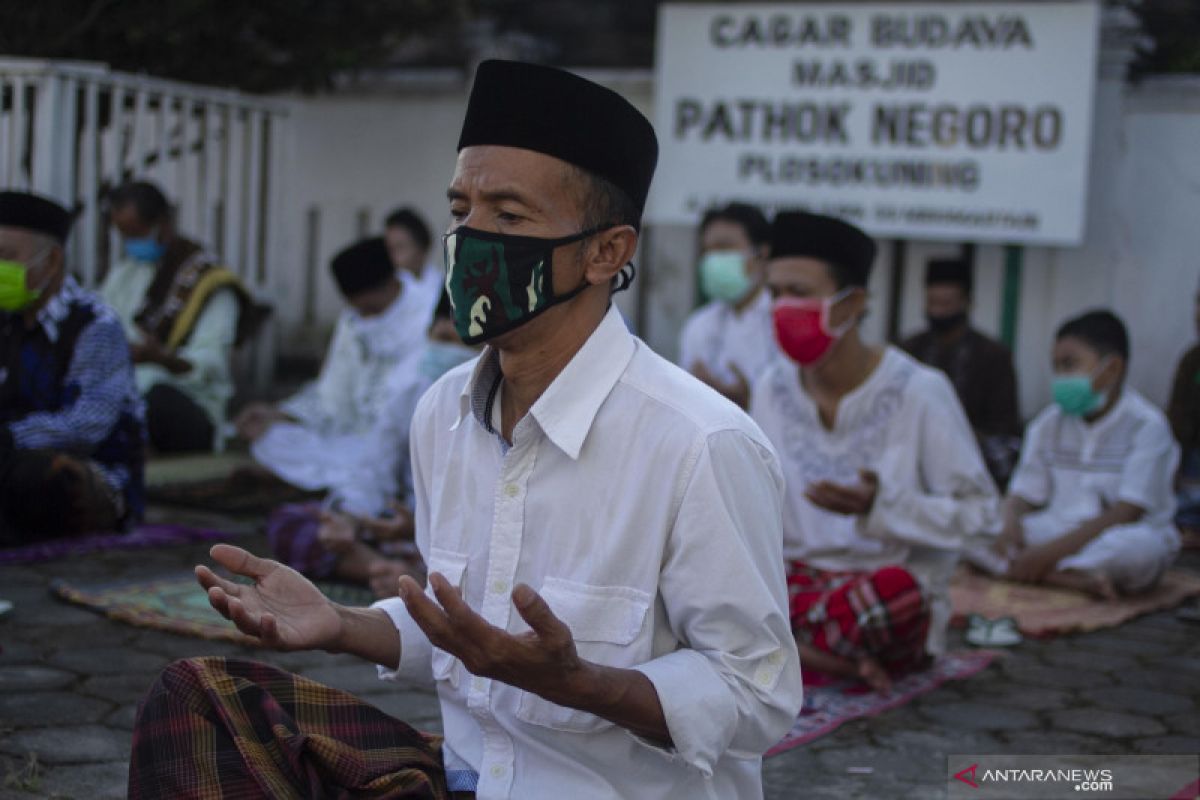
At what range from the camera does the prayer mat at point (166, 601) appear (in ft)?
16.9

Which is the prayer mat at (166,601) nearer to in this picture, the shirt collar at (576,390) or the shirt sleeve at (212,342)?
the shirt collar at (576,390)

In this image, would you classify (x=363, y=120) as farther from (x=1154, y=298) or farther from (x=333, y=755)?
(x=333, y=755)

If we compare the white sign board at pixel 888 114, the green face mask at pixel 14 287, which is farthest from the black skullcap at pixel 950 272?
the green face mask at pixel 14 287

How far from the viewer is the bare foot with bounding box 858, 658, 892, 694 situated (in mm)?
4777

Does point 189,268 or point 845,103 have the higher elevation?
point 845,103

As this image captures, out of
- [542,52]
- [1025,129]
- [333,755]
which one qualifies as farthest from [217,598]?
[542,52]

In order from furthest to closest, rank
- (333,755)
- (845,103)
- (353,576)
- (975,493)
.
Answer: (845,103) → (353,576) → (975,493) → (333,755)

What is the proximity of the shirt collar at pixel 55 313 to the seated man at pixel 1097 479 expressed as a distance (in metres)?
4.04

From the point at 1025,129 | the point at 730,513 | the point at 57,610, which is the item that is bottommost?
the point at 57,610

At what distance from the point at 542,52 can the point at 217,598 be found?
9.25m

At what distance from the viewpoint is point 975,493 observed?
16.2 feet

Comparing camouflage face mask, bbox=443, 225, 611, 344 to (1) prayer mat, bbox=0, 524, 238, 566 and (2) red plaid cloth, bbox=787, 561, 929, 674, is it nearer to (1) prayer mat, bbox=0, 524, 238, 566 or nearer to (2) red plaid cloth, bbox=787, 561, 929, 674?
(2) red plaid cloth, bbox=787, 561, 929, 674

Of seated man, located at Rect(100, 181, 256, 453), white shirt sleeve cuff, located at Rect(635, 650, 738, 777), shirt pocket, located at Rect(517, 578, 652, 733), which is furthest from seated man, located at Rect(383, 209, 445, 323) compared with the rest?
white shirt sleeve cuff, located at Rect(635, 650, 738, 777)

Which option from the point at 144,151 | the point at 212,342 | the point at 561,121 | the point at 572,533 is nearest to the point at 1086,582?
the point at 572,533
